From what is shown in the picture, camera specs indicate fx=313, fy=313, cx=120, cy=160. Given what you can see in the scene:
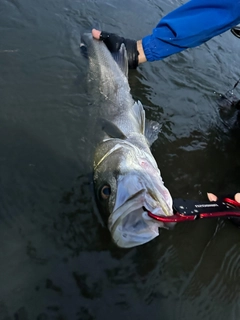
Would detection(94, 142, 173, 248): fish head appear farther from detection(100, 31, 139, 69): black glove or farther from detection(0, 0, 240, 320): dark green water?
detection(100, 31, 139, 69): black glove

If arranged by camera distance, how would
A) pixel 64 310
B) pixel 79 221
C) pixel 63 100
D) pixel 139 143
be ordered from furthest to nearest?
1. pixel 63 100
2. pixel 139 143
3. pixel 79 221
4. pixel 64 310

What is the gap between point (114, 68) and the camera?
4.21 meters

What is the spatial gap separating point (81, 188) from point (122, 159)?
518 mm

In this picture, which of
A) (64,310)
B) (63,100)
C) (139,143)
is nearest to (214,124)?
(139,143)

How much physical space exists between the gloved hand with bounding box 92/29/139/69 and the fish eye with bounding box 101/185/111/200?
2293 mm

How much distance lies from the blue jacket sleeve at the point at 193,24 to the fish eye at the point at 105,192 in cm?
219

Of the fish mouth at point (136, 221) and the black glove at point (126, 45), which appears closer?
the fish mouth at point (136, 221)

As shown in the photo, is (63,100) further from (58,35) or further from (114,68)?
(58,35)

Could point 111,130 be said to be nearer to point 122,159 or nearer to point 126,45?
point 122,159

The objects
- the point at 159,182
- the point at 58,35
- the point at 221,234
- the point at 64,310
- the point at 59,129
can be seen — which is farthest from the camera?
the point at 58,35

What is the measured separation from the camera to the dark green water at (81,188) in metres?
2.41

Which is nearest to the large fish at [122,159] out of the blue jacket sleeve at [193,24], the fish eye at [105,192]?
the fish eye at [105,192]

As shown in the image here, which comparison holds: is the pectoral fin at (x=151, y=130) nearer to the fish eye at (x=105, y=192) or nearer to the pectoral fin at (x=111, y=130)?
the pectoral fin at (x=111, y=130)

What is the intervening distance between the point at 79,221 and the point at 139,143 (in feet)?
3.32
